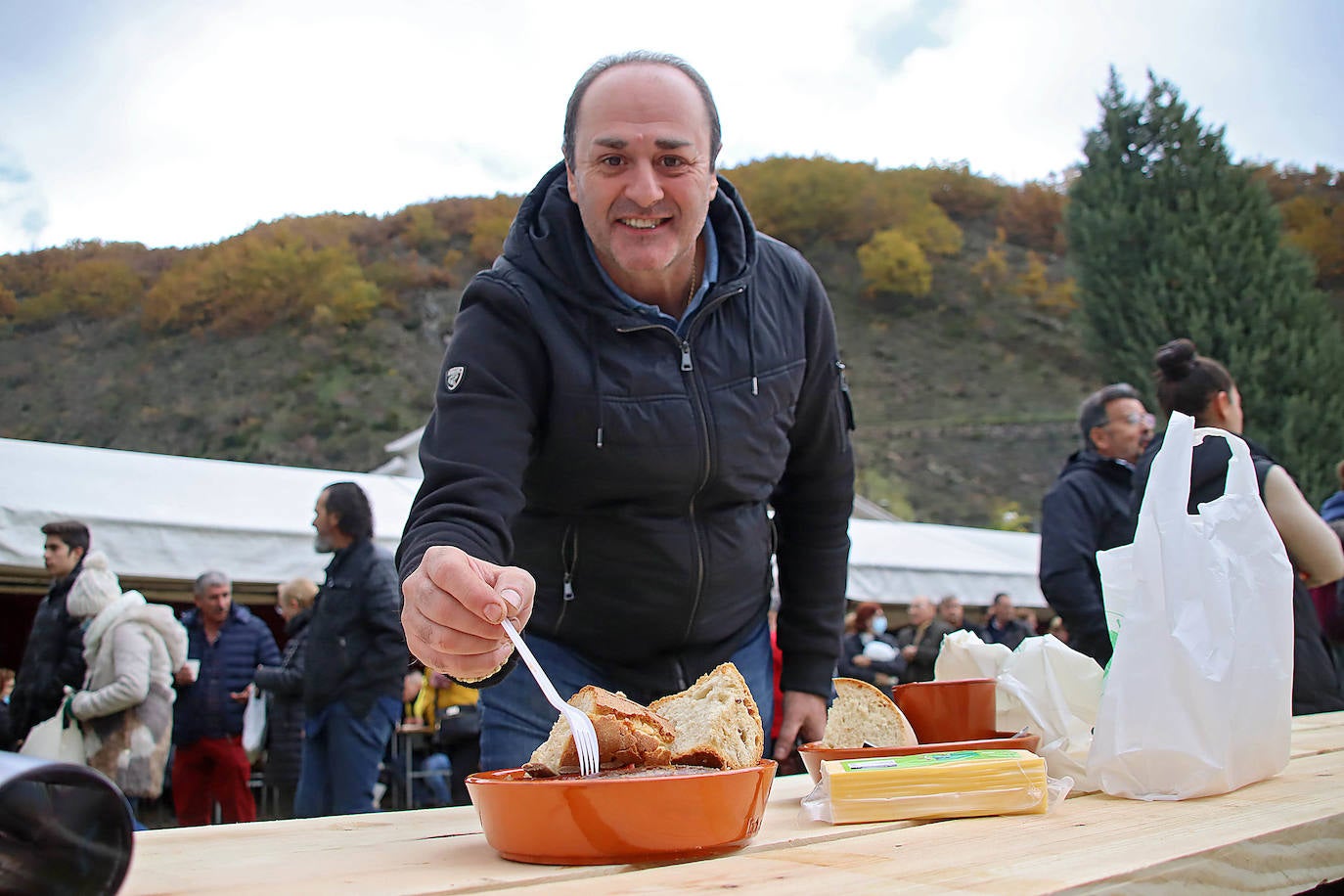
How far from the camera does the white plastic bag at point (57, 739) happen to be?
454 centimetres

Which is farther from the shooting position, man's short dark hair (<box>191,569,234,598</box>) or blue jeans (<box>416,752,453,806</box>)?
blue jeans (<box>416,752,453,806</box>)

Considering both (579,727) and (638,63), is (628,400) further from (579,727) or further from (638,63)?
(579,727)

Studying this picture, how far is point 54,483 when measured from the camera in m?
5.54

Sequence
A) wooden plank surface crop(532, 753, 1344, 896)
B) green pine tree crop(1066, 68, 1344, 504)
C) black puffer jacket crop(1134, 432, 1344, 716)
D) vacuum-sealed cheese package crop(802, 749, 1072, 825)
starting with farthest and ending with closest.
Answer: green pine tree crop(1066, 68, 1344, 504), black puffer jacket crop(1134, 432, 1344, 716), vacuum-sealed cheese package crop(802, 749, 1072, 825), wooden plank surface crop(532, 753, 1344, 896)

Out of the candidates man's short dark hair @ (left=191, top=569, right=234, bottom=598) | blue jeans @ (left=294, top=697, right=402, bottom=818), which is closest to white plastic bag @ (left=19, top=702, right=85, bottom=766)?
man's short dark hair @ (left=191, top=569, right=234, bottom=598)

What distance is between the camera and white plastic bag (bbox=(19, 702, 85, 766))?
4543 mm

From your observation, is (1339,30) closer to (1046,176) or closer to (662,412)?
(1046,176)

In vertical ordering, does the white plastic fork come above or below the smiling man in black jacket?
below

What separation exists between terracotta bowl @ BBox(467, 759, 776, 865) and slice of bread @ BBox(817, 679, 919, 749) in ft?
1.54

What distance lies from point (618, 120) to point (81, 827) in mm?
1106

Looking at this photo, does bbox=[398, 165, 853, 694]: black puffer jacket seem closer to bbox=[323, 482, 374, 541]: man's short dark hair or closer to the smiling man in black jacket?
the smiling man in black jacket

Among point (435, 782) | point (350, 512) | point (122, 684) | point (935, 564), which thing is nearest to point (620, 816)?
point (350, 512)

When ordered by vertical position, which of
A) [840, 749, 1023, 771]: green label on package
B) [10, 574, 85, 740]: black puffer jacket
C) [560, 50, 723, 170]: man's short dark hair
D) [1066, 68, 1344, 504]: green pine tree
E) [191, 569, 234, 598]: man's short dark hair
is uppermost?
[1066, 68, 1344, 504]: green pine tree

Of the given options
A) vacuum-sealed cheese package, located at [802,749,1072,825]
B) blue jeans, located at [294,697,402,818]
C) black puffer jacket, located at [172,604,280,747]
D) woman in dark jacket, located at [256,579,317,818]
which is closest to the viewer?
vacuum-sealed cheese package, located at [802,749,1072,825]
